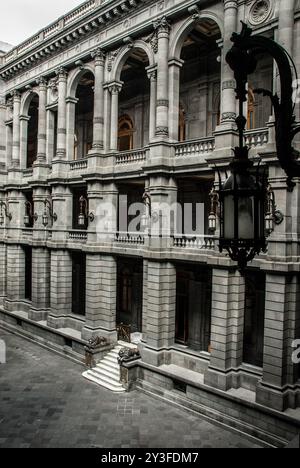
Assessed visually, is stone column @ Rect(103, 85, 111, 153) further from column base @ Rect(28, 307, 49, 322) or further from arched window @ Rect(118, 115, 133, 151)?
column base @ Rect(28, 307, 49, 322)

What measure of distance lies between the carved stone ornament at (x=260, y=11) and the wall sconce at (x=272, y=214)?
21.9 feet

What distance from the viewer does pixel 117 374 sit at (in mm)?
17797

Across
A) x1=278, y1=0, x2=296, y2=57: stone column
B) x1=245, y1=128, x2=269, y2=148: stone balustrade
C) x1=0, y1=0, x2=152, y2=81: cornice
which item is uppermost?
x1=0, y1=0, x2=152, y2=81: cornice

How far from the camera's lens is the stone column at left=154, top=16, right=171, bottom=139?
56.2 feet

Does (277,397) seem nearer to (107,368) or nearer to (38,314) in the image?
(107,368)

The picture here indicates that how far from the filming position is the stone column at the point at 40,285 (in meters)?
24.1

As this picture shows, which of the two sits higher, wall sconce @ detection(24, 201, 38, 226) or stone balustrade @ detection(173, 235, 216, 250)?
wall sconce @ detection(24, 201, 38, 226)

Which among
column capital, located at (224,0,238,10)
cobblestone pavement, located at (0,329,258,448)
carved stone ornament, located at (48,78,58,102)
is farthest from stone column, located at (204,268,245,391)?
carved stone ornament, located at (48,78,58,102)

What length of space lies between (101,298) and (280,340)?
10.4 metres

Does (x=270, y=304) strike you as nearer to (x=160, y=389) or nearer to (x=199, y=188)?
(x=160, y=389)

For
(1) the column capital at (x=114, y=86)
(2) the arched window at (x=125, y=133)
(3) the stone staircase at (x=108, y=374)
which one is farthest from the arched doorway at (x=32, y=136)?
(3) the stone staircase at (x=108, y=374)

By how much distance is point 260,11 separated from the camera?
1433 cm

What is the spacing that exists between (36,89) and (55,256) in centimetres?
1186

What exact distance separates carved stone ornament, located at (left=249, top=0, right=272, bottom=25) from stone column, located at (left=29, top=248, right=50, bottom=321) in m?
17.7
